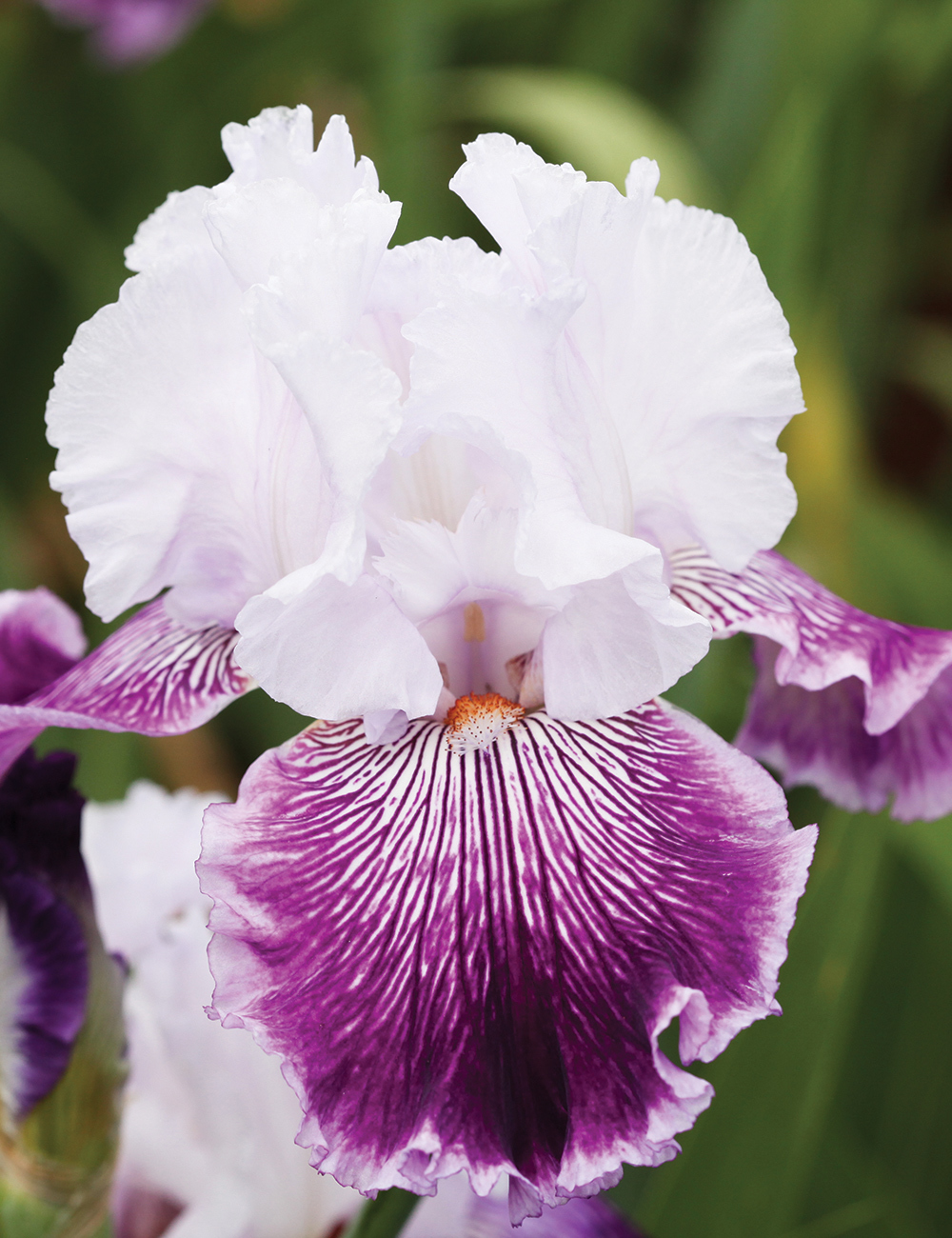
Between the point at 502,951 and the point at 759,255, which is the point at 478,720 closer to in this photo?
the point at 502,951

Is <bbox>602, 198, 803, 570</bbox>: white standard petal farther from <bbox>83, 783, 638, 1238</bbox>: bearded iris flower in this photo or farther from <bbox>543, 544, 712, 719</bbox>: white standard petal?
<bbox>83, 783, 638, 1238</bbox>: bearded iris flower

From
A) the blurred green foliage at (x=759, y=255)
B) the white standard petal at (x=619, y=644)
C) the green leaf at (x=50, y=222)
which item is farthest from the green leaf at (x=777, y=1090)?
the green leaf at (x=50, y=222)

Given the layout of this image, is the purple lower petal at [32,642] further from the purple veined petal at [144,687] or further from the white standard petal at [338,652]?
the white standard petal at [338,652]

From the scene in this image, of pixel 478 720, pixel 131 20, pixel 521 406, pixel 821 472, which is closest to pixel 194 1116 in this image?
pixel 478 720

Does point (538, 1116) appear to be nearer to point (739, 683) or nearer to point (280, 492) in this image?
point (280, 492)

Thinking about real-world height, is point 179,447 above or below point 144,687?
above

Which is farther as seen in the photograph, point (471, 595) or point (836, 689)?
point (836, 689)
